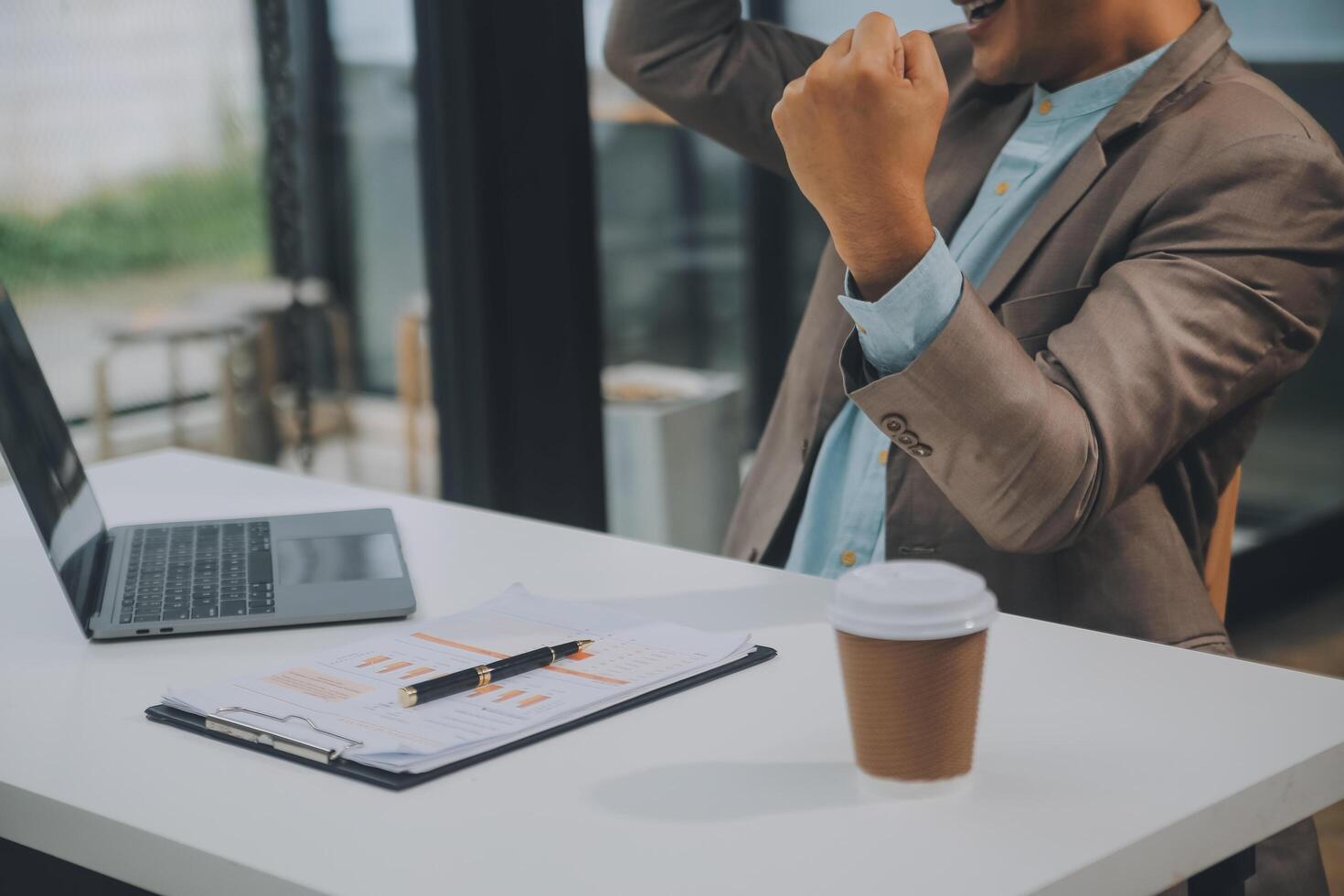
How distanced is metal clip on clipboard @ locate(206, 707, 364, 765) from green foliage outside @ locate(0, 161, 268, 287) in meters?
1.19

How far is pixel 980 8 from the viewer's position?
1461 mm

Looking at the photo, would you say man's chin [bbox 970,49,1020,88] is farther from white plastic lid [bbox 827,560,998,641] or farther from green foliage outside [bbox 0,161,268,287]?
green foliage outside [bbox 0,161,268,287]

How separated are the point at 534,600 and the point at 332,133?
1.27 m

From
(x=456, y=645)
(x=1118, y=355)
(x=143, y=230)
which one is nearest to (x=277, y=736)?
(x=456, y=645)

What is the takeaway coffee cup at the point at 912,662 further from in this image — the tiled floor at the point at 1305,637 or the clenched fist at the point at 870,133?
the tiled floor at the point at 1305,637

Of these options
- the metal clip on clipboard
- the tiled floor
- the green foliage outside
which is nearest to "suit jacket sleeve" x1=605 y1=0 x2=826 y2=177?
the green foliage outside

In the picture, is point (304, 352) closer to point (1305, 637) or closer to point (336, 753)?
point (336, 753)

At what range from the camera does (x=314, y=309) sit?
87.7 inches

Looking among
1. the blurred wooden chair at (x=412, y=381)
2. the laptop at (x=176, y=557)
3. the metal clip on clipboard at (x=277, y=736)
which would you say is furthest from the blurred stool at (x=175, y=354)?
the metal clip on clipboard at (x=277, y=736)

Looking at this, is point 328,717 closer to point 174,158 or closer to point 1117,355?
point 1117,355

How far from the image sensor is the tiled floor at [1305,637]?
2.88 metres

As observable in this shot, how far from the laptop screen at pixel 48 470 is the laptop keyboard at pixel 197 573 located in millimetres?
34

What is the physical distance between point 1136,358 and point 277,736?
73cm

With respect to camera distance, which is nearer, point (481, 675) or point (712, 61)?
point (481, 675)
